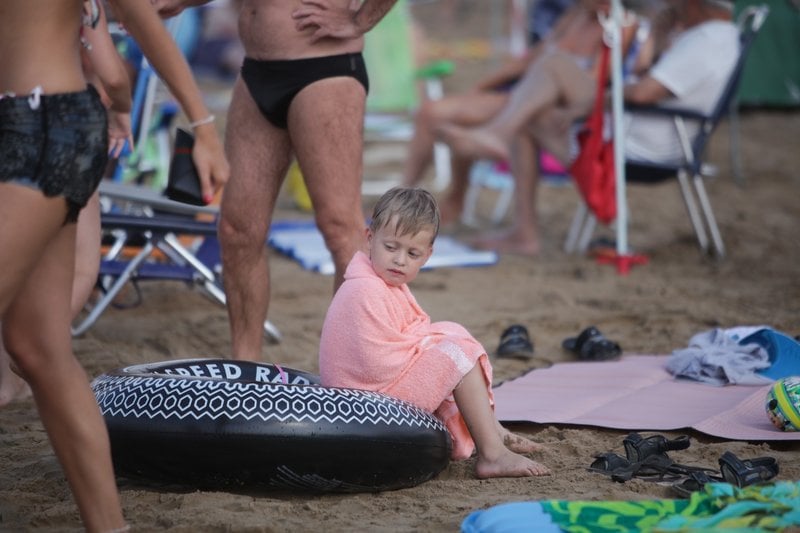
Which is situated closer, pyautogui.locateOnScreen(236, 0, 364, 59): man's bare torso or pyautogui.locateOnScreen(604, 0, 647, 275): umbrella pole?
pyautogui.locateOnScreen(236, 0, 364, 59): man's bare torso

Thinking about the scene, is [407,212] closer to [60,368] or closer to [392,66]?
[60,368]

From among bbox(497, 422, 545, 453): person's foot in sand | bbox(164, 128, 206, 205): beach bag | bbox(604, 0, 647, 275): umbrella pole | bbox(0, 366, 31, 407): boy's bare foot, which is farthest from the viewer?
bbox(604, 0, 647, 275): umbrella pole

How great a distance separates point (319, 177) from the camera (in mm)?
4191

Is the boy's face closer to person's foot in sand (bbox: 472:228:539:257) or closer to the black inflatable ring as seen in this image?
the black inflatable ring

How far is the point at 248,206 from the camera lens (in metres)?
4.30

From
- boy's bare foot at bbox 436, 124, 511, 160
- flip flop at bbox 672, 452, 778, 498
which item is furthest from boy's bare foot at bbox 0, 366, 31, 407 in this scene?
boy's bare foot at bbox 436, 124, 511, 160

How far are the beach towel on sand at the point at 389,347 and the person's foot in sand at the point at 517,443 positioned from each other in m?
0.25

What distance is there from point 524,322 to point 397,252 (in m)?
2.49

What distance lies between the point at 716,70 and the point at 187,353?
12.7 ft

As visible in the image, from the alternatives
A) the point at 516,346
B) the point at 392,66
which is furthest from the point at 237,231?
the point at 392,66

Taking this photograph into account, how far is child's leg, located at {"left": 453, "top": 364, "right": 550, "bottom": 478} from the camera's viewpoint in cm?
359

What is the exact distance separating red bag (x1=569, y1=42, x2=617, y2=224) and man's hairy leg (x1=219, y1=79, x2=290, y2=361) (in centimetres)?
328

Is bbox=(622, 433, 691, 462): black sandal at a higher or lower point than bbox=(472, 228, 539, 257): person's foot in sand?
higher

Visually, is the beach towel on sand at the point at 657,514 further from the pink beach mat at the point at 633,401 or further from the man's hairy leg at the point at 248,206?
the man's hairy leg at the point at 248,206
